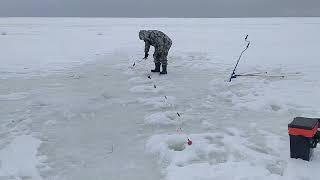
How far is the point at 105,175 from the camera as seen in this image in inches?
198

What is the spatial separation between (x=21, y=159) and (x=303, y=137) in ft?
12.1

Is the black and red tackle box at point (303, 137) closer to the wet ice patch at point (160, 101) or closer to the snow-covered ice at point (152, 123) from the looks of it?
the snow-covered ice at point (152, 123)

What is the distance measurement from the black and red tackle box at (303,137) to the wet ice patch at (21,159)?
316cm

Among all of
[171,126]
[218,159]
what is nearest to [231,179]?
[218,159]

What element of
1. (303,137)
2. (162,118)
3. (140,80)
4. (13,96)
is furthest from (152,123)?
(140,80)

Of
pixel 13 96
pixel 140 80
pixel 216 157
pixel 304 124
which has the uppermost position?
pixel 304 124

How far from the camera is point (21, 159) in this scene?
559cm

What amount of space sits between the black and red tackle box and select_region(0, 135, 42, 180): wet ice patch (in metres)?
3.16

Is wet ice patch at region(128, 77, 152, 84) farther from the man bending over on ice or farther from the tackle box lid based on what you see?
the tackle box lid

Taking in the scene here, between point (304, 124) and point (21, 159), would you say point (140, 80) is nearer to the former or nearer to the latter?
point (21, 159)

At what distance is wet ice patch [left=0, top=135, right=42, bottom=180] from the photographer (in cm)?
510

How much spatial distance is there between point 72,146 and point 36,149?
51cm

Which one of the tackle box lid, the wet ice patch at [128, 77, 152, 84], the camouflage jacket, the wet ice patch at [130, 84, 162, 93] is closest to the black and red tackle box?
the tackle box lid

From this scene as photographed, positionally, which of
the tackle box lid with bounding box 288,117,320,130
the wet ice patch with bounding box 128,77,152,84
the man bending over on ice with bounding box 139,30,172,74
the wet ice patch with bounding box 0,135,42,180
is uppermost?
the tackle box lid with bounding box 288,117,320,130
